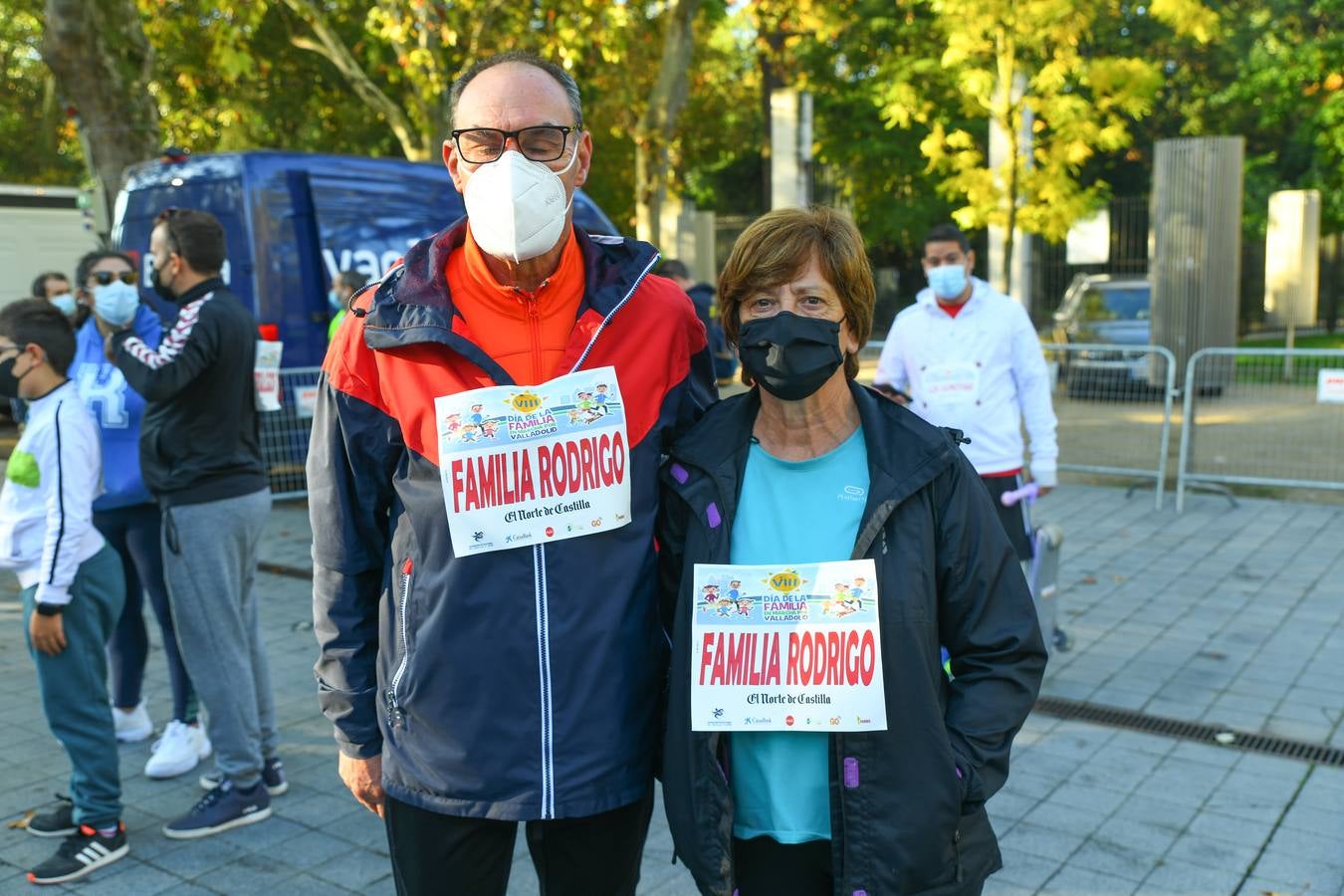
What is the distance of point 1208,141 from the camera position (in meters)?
17.6

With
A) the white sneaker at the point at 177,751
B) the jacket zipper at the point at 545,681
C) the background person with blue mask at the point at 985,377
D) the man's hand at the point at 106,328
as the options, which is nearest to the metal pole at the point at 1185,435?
the background person with blue mask at the point at 985,377

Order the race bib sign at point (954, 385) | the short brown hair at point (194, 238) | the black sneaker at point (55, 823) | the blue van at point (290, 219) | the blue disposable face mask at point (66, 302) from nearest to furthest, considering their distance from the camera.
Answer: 1. the short brown hair at point (194, 238)
2. the black sneaker at point (55, 823)
3. the race bib sign at point (954, 385)
4. the blue disposable face mask at point (66, 302)
5. the blue van at point (290, 219)

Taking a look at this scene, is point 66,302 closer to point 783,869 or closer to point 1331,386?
point 783,869

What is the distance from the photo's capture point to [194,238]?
162 inches

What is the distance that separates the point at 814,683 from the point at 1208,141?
698 inches

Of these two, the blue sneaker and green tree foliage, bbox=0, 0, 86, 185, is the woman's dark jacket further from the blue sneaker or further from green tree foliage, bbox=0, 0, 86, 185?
green tree foliage, bbox=0, 0, 86, 185

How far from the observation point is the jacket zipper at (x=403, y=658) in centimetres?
228

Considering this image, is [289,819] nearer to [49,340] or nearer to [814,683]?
[49,340]

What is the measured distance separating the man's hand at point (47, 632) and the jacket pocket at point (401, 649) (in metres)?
2.08

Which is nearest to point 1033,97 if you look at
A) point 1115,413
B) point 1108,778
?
point 1115,413

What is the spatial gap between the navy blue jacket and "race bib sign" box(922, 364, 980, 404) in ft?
10.6

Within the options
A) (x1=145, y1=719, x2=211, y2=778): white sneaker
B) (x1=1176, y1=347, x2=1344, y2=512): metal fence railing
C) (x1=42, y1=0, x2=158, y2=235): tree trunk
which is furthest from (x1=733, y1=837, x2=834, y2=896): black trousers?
(x1=42, y1=0, x2=158, y2=235): tree trunk

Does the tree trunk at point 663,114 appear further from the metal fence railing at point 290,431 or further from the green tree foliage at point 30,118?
the green tree foliage at point 30,118

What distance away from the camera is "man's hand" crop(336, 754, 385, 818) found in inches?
95.2
